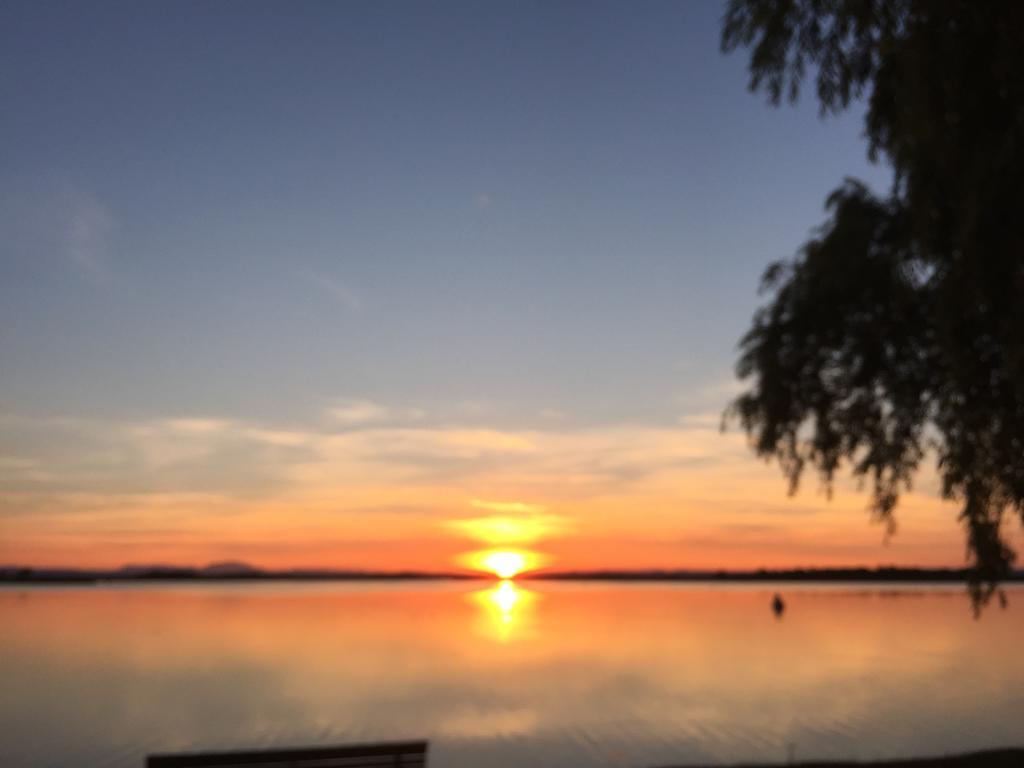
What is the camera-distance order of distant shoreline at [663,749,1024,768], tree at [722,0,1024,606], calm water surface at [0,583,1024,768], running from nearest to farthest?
tree at [722,0,1024,606] < distant shoreline at [663,749,1024,768] < calm water surface at [0,583,1024,768]

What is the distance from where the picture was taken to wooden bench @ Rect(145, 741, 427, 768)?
1302 cm

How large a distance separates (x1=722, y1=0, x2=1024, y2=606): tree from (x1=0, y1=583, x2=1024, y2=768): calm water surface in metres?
16.3

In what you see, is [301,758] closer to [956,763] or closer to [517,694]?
[956,763]

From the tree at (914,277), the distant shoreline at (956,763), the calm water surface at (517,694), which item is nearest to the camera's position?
the tree at (914,277)

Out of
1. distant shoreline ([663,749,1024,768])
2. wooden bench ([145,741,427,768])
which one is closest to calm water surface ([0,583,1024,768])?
distant shoreline ([663,749,1024,768])

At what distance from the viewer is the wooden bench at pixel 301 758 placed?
13016mm

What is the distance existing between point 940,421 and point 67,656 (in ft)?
Result: 198

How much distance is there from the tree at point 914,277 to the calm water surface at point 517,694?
16.3m

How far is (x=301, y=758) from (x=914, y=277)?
10.8m

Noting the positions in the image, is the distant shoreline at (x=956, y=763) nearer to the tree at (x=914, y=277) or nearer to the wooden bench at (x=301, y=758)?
the tree at (x=914, y=277)

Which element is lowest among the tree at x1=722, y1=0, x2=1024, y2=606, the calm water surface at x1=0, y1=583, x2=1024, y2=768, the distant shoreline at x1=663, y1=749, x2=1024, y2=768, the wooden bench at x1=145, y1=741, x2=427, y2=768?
the calm water surface at x1=0, y1=583, x2=1024, y2=768

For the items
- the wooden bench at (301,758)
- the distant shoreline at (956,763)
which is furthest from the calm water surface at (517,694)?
the wooden bench at (301,758)

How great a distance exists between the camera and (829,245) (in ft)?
48.2

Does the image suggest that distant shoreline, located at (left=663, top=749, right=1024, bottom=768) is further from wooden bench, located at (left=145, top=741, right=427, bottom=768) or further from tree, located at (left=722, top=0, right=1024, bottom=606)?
wooden bench, located at (left=145, top=741, right=427, bottom=768)
